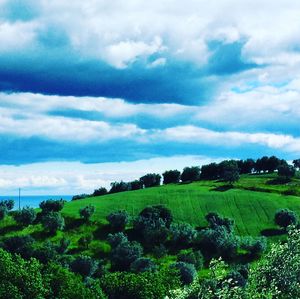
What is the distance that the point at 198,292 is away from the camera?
3897 centimetres

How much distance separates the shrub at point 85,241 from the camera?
17375cm

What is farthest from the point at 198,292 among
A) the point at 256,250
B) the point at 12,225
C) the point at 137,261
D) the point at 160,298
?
the point at 12,225

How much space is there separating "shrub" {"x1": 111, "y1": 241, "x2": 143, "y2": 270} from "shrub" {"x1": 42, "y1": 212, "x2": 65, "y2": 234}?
24732 millimetres

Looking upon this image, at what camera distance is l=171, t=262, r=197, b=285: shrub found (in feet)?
489

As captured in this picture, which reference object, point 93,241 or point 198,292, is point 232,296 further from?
point 93,241

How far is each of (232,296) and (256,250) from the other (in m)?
131

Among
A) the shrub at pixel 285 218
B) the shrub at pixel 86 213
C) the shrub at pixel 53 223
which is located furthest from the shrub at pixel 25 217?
the shrub at pixel 285 218

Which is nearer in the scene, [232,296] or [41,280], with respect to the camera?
[232,296]

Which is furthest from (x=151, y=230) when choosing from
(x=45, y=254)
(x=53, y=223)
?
(x=45, y=254)

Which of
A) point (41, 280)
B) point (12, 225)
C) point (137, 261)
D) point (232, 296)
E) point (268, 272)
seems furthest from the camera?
point (12, 225)

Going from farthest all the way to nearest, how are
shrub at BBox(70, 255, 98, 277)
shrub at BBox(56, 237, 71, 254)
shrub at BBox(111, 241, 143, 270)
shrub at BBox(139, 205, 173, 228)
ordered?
shrub at BBox(139, 205, 173, 228), shrub at BBox(56, 237, 71, 254), shrub at BBox(111, 241, 143, 270), shrub at BBox(70, 255, 98, 277)

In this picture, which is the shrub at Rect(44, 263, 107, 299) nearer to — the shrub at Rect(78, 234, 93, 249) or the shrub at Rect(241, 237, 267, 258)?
the shrub at Rect(78, 234, 93, 249)

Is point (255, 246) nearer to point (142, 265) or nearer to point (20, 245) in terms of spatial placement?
point (142, 265)

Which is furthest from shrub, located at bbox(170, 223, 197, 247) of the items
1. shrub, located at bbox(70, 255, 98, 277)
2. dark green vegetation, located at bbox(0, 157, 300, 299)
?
shrub, located at bbox(70, 255, 98, 277)
